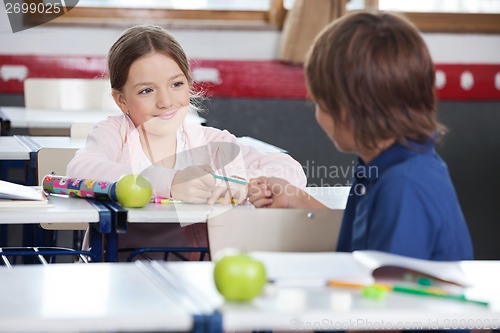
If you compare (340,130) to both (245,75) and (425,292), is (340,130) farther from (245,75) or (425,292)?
(245,75)

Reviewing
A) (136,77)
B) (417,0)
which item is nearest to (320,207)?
(136,77)

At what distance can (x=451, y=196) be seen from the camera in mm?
1648

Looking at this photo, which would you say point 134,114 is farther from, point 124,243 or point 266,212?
point 266,212

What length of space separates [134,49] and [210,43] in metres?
2.29

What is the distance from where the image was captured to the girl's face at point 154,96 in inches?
112

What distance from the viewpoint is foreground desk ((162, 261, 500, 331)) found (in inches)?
48.6

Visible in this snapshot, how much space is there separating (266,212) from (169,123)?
1000 mm

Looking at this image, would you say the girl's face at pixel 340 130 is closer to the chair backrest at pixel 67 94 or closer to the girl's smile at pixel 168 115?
the girl's smile at pixel 168 115

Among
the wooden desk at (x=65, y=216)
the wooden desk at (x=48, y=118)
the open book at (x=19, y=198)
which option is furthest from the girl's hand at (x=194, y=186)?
the wooden desk at (x=48, y=118)

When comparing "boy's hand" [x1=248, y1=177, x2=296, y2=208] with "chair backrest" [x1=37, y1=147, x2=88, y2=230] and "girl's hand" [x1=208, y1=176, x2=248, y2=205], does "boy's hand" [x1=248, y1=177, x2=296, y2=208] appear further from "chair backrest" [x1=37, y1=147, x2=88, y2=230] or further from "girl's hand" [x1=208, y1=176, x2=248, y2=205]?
"chair backrest" [x1=37, y1=147, x2=88, y2=230]

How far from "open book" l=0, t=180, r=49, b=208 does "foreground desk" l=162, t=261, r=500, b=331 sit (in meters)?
0.96

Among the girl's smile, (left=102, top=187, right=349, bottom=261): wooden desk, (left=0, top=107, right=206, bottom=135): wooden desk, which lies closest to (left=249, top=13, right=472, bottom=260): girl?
(left=102, top=187, right=349, bottom=261): wooden desk

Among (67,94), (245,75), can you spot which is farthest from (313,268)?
(245,75)

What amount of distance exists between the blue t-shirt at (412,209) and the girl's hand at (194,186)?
751mm
